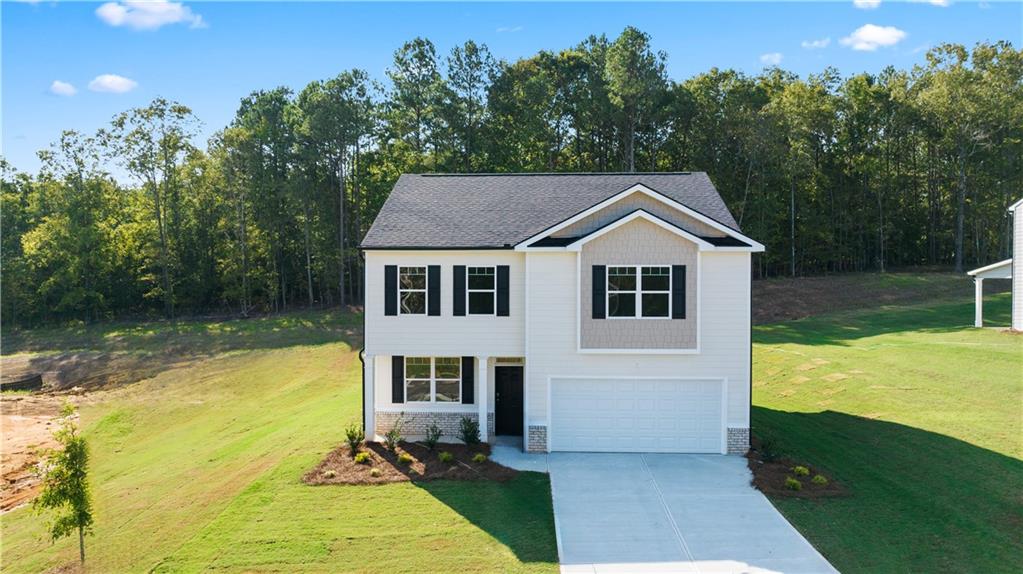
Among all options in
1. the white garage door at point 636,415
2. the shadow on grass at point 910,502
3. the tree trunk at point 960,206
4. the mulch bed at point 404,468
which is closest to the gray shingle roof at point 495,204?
the white garage door at point 636,415

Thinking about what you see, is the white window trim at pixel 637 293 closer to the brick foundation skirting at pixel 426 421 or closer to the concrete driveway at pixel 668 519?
the concrete driveway at pixel 668 519

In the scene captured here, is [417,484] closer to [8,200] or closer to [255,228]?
[255,228]

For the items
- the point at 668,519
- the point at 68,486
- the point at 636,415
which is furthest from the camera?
the point at 636,415

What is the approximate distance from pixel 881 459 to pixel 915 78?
4630 cm

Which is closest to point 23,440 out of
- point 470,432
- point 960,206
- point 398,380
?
point 398,380

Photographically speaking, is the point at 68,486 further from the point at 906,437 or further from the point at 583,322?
the point at 906,437

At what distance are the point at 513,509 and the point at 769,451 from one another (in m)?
7.18

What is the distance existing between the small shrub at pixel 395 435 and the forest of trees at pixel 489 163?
28.8m

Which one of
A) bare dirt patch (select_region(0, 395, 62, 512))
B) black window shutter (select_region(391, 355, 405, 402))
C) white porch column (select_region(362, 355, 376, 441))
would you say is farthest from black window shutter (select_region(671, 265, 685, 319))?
bare dirt patch (select_region(0, 395, 62, 512))

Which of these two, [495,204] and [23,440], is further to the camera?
[23,440]

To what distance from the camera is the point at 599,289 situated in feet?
55.8

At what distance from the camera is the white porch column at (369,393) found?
57.5 ft

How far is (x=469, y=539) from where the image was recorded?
1229cm

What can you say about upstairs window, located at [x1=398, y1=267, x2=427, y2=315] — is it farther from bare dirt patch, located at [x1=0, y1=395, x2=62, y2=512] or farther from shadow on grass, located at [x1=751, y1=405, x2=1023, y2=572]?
shadow on grass, located at [x1=751, y1=405, x2=1023, y2=572]
